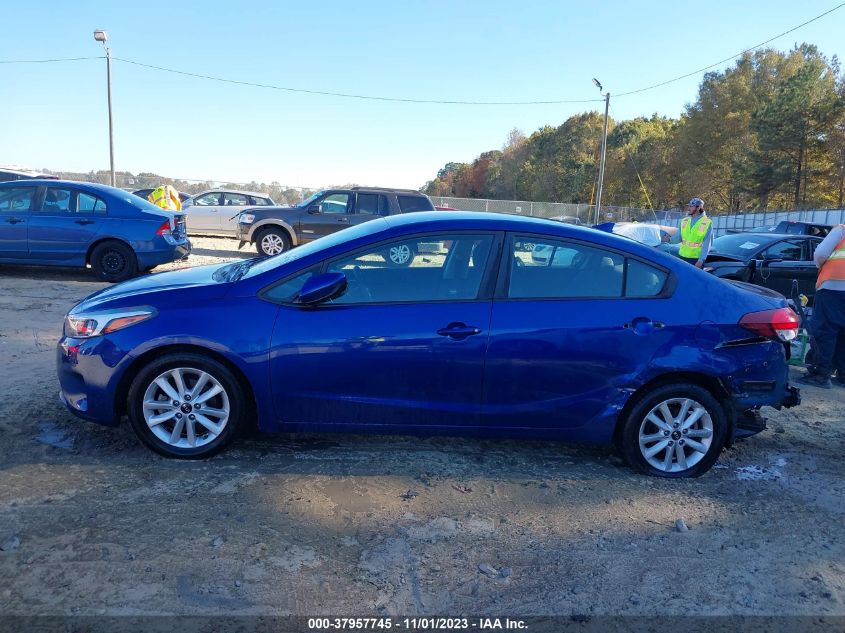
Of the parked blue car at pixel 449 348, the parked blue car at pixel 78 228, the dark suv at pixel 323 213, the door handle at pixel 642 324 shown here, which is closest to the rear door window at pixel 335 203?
the dark suv at pixel 323 213

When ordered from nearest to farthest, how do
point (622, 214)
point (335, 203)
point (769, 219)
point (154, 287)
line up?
point (154, 287) → point (335, 203) → point (769, 219) → point (622, 214)

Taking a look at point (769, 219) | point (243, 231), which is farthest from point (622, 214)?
point (243, 231)

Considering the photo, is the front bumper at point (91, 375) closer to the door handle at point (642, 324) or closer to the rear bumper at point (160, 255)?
the door handle at point (642, 324)

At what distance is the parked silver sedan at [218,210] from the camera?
18.4m

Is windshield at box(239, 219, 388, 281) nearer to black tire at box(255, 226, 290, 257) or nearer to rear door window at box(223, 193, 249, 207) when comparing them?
black tire at box(255, 226, 290, 257)

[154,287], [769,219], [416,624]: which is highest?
[769,219]

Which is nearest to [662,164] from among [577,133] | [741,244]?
[577,133]

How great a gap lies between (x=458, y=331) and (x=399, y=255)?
614 millimetres

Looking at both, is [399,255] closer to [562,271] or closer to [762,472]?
[562,271]

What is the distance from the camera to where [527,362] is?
3.64 m

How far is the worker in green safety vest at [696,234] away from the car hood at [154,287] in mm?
6900

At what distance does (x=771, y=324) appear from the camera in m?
3.82

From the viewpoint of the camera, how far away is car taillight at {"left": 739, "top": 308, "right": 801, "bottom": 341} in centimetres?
381

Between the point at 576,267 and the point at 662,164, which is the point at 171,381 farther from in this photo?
the point at 662,164
